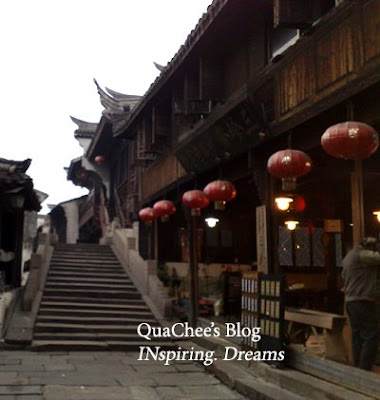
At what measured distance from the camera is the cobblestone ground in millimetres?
8297

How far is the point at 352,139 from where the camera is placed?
662cm

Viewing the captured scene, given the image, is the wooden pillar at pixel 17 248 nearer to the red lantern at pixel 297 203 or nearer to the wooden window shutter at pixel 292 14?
the red lantern at pixel 297 203

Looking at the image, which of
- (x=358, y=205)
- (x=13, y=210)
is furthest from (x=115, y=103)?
(x=358, y=205)

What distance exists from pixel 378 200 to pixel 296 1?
21.1ft

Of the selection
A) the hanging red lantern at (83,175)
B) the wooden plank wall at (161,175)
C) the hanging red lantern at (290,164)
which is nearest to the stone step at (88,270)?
the wooden plank wall at (161,175)

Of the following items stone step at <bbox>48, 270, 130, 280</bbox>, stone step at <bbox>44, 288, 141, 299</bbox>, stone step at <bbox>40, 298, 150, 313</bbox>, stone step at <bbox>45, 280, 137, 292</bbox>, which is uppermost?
→ stone step at <bbox>48, 270, 130, 280</bbox>

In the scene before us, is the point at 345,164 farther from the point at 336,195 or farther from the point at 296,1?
the point at 336,195

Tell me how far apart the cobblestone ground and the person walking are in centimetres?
218

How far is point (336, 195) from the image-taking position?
14.5 meters

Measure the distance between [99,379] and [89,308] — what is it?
231 inches

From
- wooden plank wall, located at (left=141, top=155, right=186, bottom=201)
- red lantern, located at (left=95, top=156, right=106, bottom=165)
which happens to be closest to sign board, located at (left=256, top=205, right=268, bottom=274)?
wooden plank wall, located at (left=141, top=155, right=186, bottom=201)

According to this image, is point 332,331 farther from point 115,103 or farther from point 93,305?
point 115,103

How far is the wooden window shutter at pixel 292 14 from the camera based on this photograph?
8227 mm

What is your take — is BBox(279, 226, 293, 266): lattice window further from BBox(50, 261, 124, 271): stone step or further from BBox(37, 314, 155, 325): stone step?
BBox(50, 261, 124, 271): stone step
